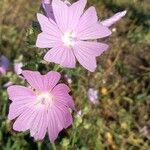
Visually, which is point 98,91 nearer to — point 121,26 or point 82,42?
point 121,26

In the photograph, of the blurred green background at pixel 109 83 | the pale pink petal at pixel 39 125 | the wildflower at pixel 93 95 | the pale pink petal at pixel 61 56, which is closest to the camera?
the pale pink petal at pixel 61 56

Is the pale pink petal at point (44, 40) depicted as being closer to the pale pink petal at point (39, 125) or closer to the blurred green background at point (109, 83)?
the pale pink petal at point (39, 125)

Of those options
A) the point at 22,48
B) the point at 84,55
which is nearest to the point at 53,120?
the point at 84,55

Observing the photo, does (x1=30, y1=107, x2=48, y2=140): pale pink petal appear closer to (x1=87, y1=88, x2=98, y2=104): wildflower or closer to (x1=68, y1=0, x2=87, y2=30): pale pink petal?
(x1=68, y1=0, x2=87, y2=30): pale pink petal

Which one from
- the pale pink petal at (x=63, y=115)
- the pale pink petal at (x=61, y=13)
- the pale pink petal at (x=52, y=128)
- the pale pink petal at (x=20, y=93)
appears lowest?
the pale pink petal at (x=52, y=128)

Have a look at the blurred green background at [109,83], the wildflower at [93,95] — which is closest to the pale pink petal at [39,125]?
the blurred green background at [109,83]

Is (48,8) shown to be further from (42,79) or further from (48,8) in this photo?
(42,79)

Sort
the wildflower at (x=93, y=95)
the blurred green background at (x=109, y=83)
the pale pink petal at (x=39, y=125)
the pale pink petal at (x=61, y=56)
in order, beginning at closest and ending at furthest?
the pale pink petal at (x=61, y=56) < the pale pink petal at (x=39, y=125) < the blurred green background at (x=109, y=83) < the wildflower at (x=93, y=95)

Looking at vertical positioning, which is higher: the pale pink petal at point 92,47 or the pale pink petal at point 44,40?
the pale pink petal at point 44,40

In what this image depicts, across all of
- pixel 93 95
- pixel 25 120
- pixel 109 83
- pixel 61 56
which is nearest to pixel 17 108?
pixel 25 120
